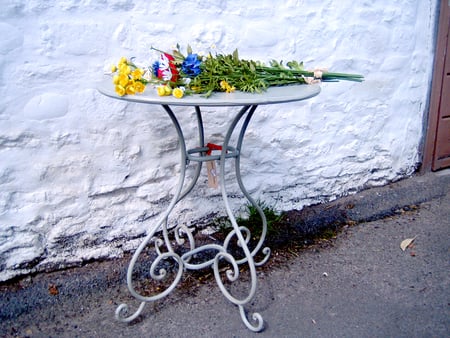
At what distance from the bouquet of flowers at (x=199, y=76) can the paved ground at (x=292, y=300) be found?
108 cm

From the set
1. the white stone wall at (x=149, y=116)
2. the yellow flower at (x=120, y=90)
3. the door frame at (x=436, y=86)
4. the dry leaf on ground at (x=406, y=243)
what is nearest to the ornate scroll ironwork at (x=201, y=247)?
the yellow flower at (x=120, y=90)

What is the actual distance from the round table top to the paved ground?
3.48 feet

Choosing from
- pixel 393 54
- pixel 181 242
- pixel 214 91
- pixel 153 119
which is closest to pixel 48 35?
pixel 153 119

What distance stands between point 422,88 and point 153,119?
2090mm

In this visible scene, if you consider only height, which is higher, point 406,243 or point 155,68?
point 155,68

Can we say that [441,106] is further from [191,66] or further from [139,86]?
[139,86]

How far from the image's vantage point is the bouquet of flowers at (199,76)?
1608mm

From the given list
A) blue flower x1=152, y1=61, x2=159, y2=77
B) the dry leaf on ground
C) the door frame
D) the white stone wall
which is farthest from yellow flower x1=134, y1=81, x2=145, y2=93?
the door frame

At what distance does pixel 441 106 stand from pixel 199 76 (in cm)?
233

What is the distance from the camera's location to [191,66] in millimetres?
1696

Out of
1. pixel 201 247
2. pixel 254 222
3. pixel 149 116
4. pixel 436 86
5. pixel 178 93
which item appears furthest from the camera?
pixel 436 86

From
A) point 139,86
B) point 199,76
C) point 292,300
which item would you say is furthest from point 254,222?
point 139,86

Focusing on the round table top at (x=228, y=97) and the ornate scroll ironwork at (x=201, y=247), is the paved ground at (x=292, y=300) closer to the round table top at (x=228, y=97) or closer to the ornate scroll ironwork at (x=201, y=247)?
the ornate scroll ironwork at (x=201, y=247)

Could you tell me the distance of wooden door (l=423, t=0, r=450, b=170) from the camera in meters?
3.05
